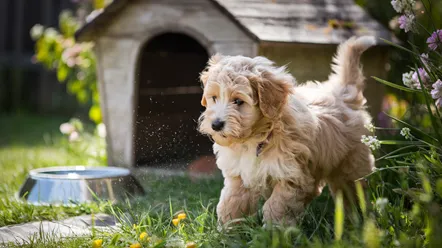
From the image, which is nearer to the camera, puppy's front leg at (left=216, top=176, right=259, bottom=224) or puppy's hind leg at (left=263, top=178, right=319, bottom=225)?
puppy's hind leg at (left=263, top=178, right=319, bottom=225)

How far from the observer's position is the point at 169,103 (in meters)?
7.75

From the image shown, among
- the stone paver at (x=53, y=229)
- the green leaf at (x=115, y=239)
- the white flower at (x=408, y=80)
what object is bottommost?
the stone paver at (x=53, y=229)

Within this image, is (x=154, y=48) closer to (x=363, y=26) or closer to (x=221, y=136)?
(x=363, y=26)

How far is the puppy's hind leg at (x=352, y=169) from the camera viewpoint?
177 inches

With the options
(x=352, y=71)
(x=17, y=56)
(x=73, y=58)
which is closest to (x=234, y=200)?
(x=352, y=71)

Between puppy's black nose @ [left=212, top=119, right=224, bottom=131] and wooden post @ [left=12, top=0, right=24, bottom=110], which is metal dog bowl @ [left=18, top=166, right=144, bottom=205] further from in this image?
wooden post @ [left=12, top=0, right=24, bottom=110]

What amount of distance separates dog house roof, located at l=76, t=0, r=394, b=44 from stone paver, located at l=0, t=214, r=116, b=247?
216 cm

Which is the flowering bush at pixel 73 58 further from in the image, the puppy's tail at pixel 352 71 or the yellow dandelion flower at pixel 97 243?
the yellow dandelion flower at pixel 97 243

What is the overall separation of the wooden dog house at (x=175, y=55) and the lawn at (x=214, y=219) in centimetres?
60

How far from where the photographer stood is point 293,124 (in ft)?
13.0

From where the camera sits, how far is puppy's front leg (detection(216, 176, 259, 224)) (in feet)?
13.2

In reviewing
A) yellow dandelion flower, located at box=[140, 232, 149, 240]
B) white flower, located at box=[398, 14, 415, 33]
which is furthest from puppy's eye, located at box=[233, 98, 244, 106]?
white flower, located at box=[398, 14, 415, 33]

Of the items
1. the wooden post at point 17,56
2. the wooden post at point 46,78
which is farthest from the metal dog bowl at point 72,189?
the wooden post at point 46,78

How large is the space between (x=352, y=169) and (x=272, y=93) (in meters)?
1.03
